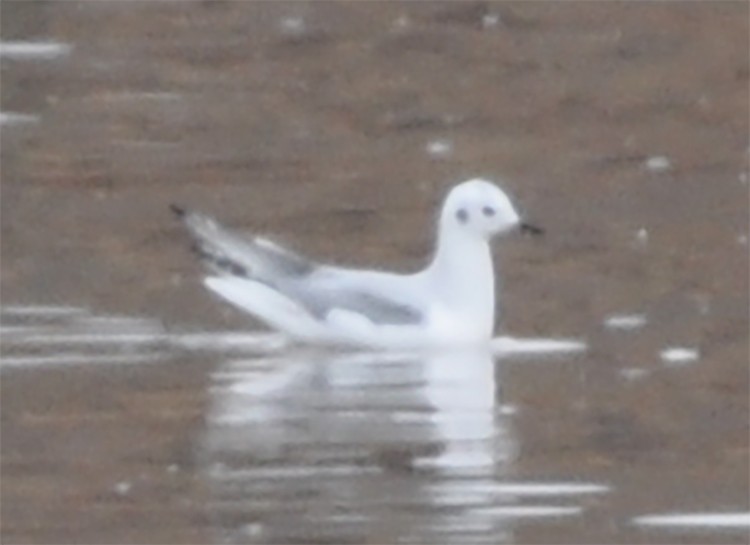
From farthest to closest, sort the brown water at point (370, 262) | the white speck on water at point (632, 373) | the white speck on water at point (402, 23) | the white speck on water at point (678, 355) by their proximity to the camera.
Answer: the white speck on water at point (402, 23) < the white speck on water at point (678, 355) < the white speck on water at point (632, 373) < the brown water at point (370, 262)

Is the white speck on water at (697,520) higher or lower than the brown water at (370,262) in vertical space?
lower

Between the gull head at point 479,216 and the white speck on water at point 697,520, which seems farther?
the gull head at point 479,216

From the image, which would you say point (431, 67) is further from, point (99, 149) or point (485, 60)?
point (99, 149)

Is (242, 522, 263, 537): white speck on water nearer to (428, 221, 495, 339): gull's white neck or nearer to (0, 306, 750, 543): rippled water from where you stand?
(0, 306, 750, 543): rippled water

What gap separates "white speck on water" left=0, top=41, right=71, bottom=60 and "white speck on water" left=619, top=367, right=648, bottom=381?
6684 mm

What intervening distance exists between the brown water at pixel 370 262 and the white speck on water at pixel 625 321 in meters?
0.04

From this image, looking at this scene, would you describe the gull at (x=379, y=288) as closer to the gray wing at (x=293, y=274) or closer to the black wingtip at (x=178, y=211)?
the gray wing at (x=293, y=274)

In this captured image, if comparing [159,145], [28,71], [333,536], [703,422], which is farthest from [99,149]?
[333,536]

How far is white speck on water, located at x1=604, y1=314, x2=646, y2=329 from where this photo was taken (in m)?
11.7

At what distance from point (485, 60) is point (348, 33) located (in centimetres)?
101

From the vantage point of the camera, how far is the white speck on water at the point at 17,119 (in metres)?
15.7

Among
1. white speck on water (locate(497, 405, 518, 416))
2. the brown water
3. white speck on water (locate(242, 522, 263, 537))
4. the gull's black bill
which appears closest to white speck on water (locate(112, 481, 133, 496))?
the brown water

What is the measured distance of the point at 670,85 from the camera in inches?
648

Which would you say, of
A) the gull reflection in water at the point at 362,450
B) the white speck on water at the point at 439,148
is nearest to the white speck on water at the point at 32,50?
the white speck on water at the point at 439,148
